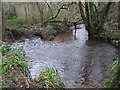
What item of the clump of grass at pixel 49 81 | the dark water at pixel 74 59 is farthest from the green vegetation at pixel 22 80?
the dark water at pixel 74 59

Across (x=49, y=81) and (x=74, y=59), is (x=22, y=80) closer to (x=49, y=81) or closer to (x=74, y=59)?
(x=49, y=81)

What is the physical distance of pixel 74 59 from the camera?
5027mm

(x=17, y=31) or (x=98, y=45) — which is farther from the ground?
(x=17, y=31)

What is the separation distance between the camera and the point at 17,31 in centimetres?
798

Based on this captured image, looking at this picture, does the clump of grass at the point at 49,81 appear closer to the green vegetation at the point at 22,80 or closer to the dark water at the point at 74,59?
the green vegetation at the point at 22,80

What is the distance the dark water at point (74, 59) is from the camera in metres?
3.72

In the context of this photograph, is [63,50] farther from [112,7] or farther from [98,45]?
[112,7]

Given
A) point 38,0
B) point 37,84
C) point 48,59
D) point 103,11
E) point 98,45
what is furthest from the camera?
point 38,0

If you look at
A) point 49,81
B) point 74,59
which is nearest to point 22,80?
point 49,81

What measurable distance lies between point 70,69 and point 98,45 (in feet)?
9.22

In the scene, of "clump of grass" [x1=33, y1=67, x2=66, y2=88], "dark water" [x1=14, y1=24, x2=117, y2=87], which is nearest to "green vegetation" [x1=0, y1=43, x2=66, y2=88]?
"clump of grass" [x1=33, y1=67, x2=66, y2=88]

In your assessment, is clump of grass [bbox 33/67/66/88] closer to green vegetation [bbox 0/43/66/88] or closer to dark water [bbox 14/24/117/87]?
green vegetation [bbox 0/43/66/88]

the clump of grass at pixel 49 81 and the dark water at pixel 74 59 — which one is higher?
the clump of grass at pixel 49 81

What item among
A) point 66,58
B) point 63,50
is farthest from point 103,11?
point 66,58
